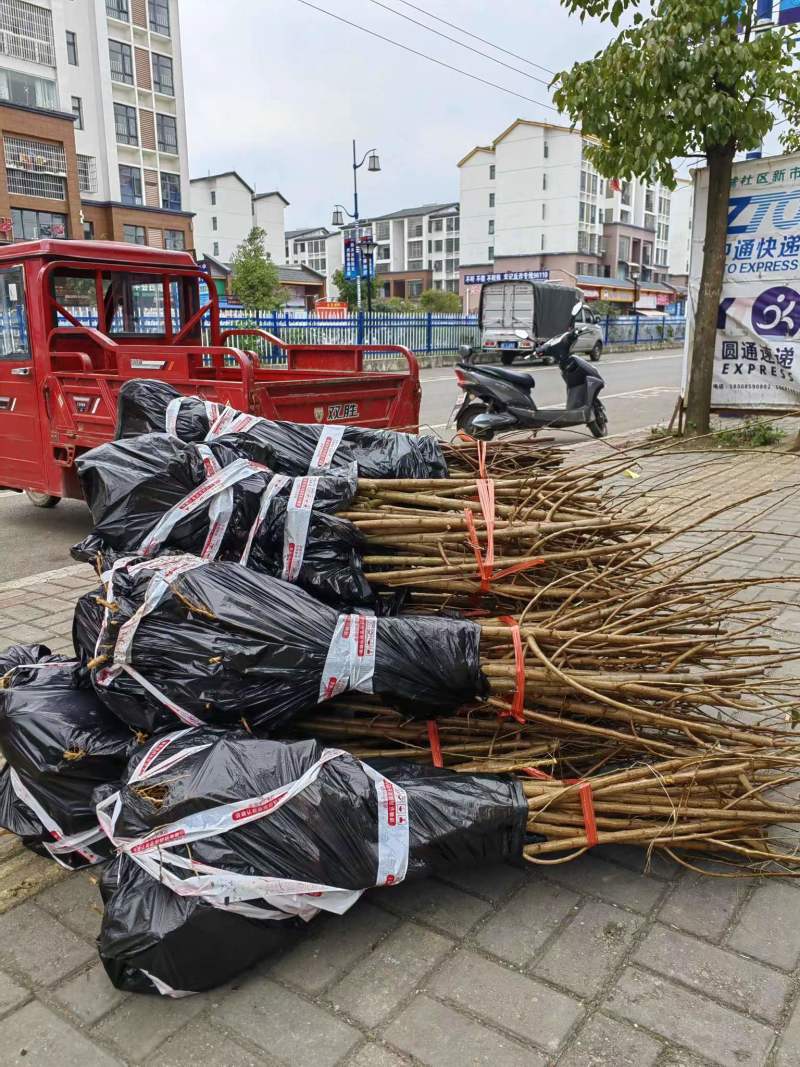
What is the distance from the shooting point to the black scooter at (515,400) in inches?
381

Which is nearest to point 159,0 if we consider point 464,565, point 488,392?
point 488,392

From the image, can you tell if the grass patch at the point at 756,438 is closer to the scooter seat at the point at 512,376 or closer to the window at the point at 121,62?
the scooter seat at the point at 512,376

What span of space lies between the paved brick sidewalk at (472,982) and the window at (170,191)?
56077mm

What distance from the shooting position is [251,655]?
2.40 m

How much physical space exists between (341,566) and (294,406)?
10.3ft

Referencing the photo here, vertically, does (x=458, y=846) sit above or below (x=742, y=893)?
above

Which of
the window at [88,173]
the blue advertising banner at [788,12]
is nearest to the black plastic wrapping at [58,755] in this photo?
the blue advertising banner at [788,12]

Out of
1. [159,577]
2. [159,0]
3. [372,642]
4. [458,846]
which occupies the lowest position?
[458,846]

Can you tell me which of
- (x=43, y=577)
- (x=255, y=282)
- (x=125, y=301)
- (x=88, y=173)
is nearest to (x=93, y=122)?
(x=88, y=173)

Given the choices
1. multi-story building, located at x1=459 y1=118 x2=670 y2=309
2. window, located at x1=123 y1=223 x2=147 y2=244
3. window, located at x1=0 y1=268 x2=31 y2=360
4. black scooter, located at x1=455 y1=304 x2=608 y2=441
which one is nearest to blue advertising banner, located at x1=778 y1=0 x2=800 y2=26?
black scooter, located at x1=455 y1=304 x2=608 y2=441

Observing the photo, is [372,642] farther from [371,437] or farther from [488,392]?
[488,392]

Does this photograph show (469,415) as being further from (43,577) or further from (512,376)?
(43,577)

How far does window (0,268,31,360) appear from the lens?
6480 mm

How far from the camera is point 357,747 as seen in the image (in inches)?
108
